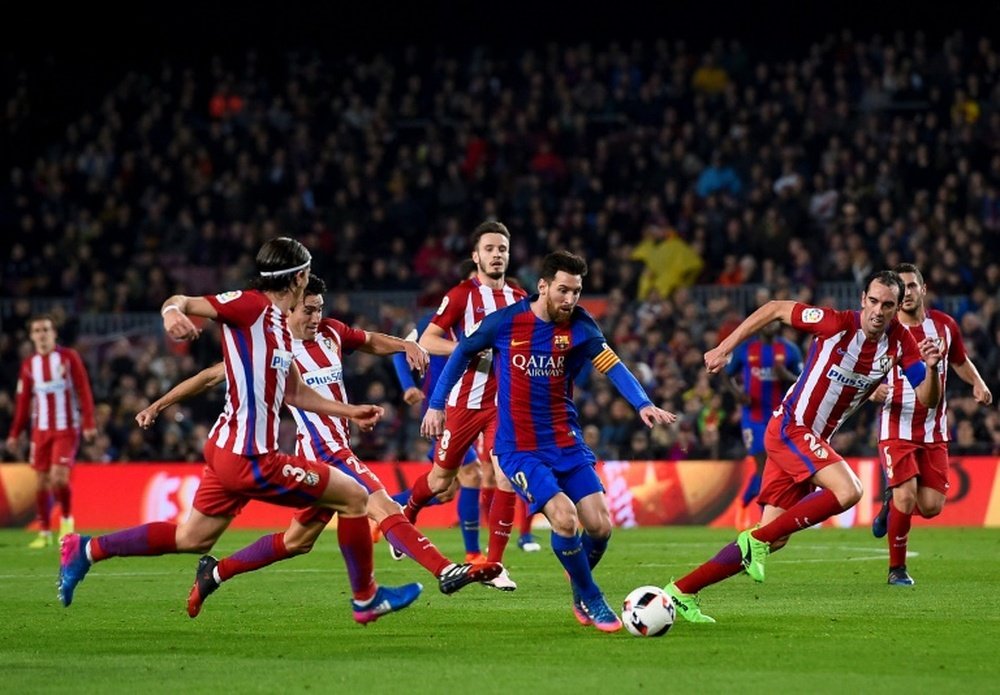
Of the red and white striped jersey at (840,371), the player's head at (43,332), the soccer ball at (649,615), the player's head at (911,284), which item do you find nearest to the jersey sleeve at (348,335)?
the red and white striped jersey at (840,371)

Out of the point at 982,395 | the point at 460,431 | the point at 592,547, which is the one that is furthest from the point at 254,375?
the point at 982,395

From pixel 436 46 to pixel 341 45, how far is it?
1.80 metres

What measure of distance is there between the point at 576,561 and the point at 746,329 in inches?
69.8

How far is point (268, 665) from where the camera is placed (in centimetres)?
838

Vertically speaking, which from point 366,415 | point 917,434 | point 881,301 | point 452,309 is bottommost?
point 917,434

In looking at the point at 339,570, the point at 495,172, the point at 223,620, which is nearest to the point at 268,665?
the point at 223,620

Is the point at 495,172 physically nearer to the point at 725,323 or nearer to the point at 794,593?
the point at 725,323

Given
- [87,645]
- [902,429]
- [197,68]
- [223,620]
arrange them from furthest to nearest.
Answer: [197,68], [902,429], [223,620], [87,645]

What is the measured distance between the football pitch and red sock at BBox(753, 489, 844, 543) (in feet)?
1.65

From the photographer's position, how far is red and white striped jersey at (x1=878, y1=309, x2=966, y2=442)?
42.4ft

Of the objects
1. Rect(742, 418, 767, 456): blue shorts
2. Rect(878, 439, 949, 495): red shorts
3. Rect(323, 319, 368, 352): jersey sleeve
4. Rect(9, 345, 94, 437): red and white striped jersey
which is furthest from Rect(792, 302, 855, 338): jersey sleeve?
Rect(9, 345, 94, 437): red and white striped jersey

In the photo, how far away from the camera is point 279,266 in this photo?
939 centimetres

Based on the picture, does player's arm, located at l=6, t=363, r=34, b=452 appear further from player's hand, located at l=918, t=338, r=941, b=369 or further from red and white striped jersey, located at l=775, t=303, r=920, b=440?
player's hand, located at l=918, t=338, r=941, b=369

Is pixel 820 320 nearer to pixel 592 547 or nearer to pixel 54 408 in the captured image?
pixel 592 547
